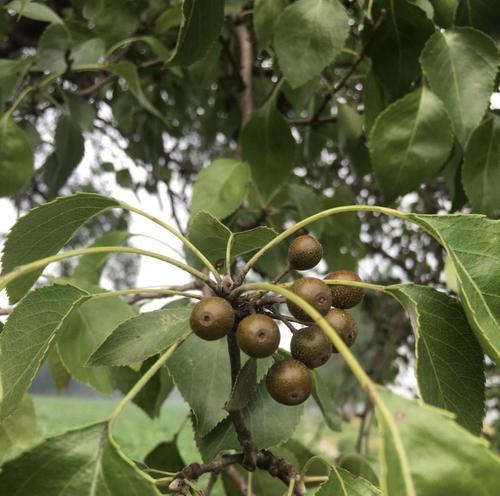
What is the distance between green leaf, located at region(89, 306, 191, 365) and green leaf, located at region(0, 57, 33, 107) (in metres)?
1.04

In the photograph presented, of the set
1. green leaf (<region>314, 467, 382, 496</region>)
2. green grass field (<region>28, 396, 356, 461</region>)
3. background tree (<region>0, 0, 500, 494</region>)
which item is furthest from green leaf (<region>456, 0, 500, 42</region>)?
green grass field (<region>28, 396, 356, 461</region>)

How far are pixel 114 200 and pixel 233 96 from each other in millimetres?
1674

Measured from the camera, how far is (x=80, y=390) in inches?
1091

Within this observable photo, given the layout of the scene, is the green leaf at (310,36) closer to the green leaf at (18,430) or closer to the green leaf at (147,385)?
the green leaf at (147,385)

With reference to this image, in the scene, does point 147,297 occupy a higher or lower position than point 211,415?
lower

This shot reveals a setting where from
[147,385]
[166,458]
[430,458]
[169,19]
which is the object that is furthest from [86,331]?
[169,19]

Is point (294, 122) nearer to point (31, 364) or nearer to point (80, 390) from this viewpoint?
point (31, 364)

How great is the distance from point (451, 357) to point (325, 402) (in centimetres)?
59

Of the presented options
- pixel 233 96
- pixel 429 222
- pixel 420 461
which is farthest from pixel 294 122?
pixel 420 461

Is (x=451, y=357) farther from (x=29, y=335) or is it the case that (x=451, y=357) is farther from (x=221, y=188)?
(x=221, y=188)

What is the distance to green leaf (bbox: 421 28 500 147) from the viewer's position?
1.15m

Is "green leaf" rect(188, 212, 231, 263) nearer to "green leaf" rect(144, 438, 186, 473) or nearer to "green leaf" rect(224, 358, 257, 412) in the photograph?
"green leaf" rect(224, 358, 257, 412)

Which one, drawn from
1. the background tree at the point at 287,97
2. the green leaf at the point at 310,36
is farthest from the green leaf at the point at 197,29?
the green leaf at the point at 310,36

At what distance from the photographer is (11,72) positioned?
1.61 metres
